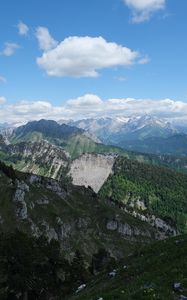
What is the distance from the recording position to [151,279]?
31.6 m

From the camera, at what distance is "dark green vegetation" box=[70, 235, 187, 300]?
27044 millimetres

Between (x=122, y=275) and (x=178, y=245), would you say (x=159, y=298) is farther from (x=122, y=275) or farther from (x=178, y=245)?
(x=178, y=245)

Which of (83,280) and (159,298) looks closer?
(159,298)

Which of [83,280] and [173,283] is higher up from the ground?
[173,283]

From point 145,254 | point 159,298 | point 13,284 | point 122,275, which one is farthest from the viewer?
point 13,284

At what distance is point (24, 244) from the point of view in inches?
2354

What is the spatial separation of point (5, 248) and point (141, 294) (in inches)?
1404

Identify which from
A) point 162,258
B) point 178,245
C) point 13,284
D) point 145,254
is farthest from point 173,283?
point 13,284

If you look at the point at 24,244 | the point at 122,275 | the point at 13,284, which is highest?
the point at 122,275

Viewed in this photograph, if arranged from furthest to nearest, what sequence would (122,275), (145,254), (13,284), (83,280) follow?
(83,280) < (13,284) < (145,254) < (122,275)

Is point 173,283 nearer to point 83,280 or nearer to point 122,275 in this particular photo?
point 122,275

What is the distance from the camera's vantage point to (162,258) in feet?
126

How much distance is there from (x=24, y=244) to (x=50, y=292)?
8.23 metres

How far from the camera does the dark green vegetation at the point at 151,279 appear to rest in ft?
88.7
